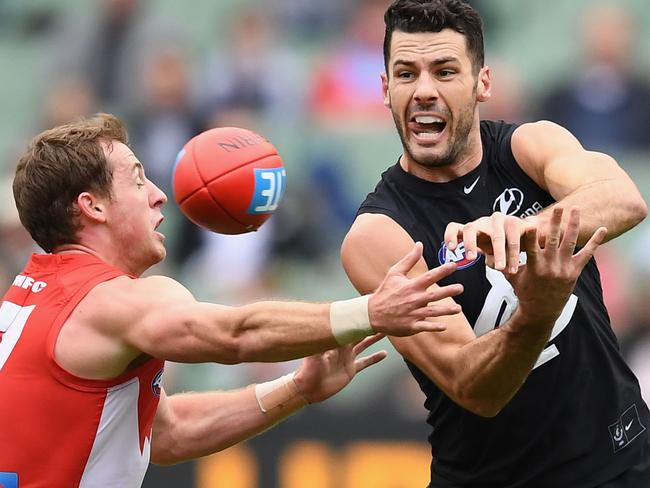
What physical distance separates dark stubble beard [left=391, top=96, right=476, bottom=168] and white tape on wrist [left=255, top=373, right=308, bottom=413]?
123 centimetres

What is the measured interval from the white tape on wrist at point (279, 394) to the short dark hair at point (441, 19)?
161cm

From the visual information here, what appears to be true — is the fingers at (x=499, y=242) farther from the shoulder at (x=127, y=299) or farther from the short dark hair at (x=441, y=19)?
the short dark hair at (x=441, y=19)

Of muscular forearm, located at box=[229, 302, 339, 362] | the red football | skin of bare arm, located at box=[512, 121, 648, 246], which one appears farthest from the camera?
the red football

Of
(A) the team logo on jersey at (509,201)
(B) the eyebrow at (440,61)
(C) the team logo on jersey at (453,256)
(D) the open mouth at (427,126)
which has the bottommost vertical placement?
(C) the team logo on jersey at (453,256)

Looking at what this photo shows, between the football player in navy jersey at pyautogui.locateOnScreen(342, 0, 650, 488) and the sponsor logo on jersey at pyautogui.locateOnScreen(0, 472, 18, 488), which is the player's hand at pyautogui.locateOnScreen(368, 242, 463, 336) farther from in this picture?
the sponsor logo on jersey at pyautogui.locateOnScreen(0, 472, 18, 488)

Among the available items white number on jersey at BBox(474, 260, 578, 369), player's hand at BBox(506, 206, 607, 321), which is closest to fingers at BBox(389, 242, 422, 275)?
player's hand at BBox(506, 206, 607, 321)

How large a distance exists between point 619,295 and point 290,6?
500 centimetres

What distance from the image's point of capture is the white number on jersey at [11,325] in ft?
17.5

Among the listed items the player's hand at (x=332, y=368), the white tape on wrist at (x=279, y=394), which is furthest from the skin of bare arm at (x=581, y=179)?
the white tape on wrist at (x=279, y=394)

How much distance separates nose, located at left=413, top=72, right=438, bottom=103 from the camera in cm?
568

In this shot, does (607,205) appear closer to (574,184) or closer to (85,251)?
(574,184)

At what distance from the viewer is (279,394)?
20.2ft

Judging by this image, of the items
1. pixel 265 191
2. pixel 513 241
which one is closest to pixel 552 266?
pixel 513 241

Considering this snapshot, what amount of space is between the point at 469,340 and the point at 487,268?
1.41ft
